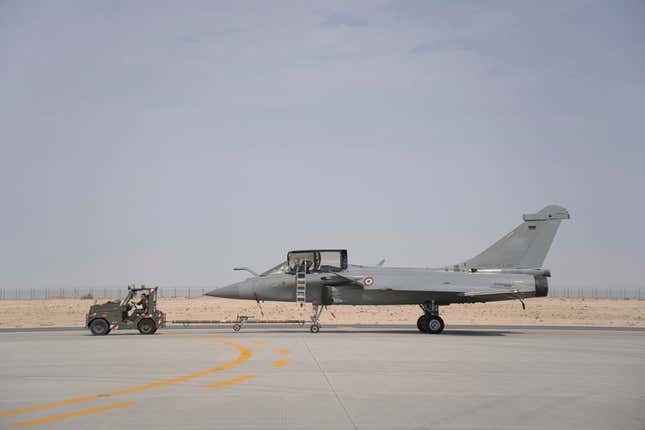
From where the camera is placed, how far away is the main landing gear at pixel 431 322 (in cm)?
2647

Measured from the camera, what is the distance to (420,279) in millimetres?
26891

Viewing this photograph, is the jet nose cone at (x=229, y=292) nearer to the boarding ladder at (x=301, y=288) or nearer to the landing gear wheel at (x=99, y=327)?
the boarding ladder at (x=301, y=288)

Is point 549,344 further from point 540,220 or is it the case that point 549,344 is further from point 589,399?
point 589,399

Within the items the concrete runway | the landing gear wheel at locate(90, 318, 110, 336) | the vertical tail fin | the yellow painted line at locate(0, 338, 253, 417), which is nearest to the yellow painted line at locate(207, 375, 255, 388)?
the concrete runway

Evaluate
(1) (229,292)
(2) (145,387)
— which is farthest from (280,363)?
(1) (229,292)

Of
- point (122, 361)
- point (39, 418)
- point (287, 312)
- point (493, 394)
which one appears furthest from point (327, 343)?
point (287, 312)

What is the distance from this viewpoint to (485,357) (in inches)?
654

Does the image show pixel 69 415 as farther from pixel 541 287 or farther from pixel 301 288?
pixel 541 287

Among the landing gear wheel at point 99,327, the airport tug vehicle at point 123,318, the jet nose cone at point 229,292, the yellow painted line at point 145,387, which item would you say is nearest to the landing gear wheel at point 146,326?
the airport tug vehicle at point 123,318

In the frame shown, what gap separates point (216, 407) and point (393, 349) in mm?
9600

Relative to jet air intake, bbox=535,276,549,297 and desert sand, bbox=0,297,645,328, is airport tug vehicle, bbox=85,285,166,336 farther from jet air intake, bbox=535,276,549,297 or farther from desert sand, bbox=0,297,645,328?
→ jet air intake, bbox=535,276,549,297

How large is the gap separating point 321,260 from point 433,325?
5.25 metres

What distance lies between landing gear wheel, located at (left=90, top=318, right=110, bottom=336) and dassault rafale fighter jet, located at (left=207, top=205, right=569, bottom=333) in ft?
14.6

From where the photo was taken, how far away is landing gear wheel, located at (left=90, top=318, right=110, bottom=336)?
82.9ft
